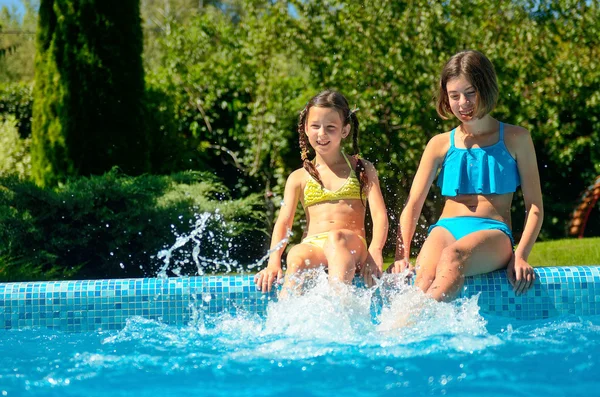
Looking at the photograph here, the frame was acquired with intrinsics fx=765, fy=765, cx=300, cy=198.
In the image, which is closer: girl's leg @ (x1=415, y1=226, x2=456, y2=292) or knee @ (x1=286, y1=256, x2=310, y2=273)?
girl's leg @ (x1=415, y1=226, x2=456, y2=292)

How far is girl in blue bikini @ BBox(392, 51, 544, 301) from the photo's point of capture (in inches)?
145

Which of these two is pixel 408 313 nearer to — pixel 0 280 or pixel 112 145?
pixel 0 280

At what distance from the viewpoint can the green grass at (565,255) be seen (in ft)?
21.9

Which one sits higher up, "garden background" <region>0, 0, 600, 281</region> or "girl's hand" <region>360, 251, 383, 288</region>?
"garden background" <region>0, 0, 600, 281</region>

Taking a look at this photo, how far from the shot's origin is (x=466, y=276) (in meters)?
3.76

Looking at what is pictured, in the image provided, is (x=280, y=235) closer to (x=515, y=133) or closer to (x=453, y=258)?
(x=453, y=258)

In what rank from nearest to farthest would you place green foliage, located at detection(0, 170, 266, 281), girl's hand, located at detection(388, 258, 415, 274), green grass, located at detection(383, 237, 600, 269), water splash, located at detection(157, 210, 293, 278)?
girl's hand, located at detection(388, 258, 415, 274) → green foliage, located at detection(0, 170, 266, 281) → water splash, located at detection(157, 210, 293, 278) → green grass, located at detection(383, 237, 600, 269)

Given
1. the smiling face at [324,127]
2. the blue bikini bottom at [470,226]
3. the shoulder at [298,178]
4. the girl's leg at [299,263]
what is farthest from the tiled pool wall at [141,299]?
the smiling face at [324,127]

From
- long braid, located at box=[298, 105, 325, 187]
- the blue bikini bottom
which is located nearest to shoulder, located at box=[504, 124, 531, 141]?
the blue bikini bottom

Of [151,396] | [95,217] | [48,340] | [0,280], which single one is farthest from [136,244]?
[151,396]

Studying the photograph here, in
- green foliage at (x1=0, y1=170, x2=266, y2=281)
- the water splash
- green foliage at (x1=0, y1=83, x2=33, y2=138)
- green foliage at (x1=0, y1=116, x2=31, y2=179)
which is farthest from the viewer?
green foliage at (x1=0, y1=83, x2=33, y2=138)

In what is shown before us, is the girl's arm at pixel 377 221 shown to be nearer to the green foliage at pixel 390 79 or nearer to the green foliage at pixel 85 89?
the green foliage at pixel 390 79

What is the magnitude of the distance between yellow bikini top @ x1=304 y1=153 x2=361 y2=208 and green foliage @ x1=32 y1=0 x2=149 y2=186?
4.06 metres

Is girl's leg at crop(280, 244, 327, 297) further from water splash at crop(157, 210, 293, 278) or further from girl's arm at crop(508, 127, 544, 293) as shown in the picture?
water splash at crop(157, 210, 293, 278)
